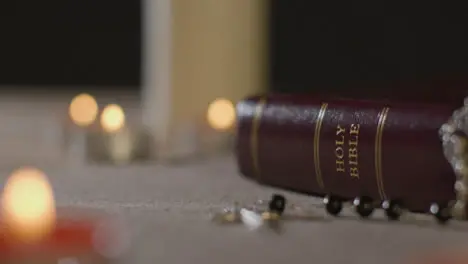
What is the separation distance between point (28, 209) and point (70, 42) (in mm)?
1216

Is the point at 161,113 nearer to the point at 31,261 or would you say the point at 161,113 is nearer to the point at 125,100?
the point at 125,100

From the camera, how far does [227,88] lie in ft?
5.47

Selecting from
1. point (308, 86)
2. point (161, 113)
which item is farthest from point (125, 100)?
point (308, 86)

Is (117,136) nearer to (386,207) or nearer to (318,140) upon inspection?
(318,140)

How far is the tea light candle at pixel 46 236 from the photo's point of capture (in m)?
0.47

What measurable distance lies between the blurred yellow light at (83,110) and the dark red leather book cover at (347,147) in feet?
1.70

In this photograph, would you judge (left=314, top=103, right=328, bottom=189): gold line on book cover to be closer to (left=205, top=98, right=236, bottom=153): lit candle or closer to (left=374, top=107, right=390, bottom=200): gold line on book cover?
(left=374, top=107, right=390, bottom=200): gold line on book cover

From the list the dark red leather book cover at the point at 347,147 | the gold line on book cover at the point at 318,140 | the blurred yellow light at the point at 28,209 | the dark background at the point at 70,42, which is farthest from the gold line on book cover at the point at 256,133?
the dark background at the point at 70,42

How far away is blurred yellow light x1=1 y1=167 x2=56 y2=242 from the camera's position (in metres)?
0.49

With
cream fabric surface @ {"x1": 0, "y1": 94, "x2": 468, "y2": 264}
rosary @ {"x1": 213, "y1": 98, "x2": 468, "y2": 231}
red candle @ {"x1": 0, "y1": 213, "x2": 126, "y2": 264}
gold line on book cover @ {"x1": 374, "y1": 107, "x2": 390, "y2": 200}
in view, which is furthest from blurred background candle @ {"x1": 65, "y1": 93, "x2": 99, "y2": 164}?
red candle @ {"x1": 0, "y1": 213, "x2": 126, "y2": 264}

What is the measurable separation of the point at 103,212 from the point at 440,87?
1.64 ft

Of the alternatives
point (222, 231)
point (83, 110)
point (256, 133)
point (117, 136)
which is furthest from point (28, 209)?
point (83, 110)

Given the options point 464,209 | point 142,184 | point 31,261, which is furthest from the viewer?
point 142,184

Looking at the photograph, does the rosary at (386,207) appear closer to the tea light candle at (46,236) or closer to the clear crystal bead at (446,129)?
the clear crystal bead at (446,129)
